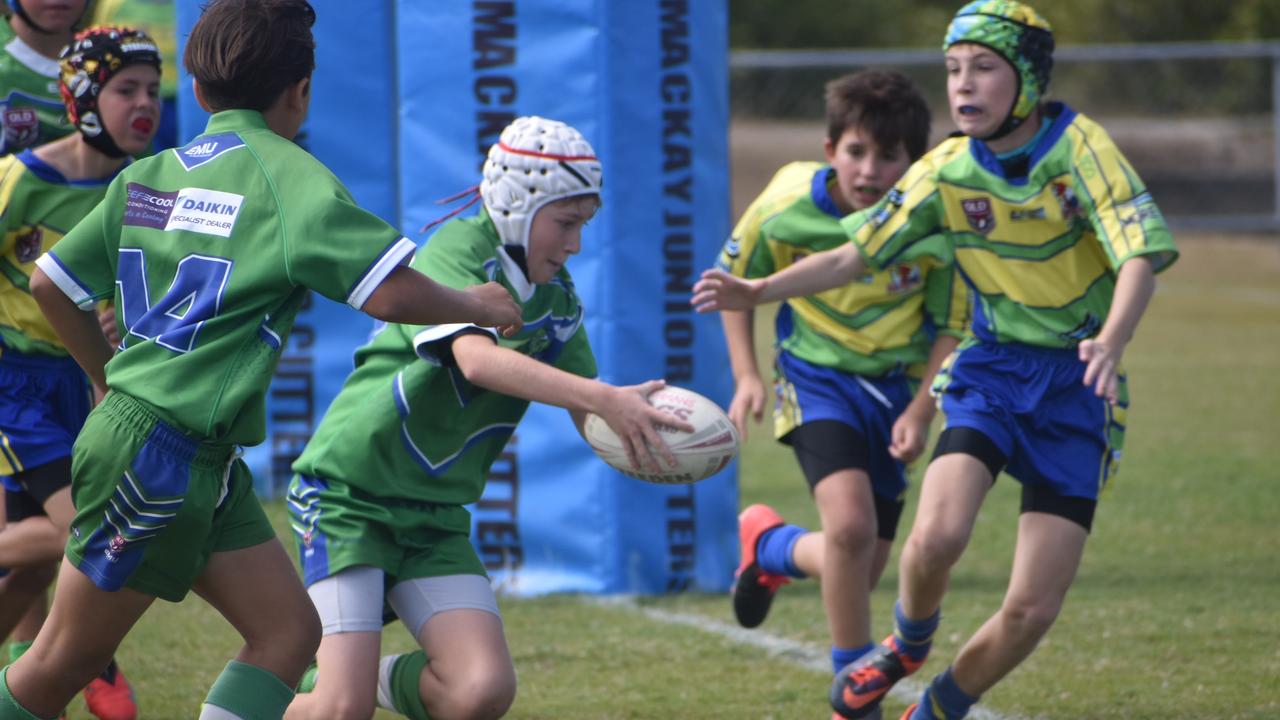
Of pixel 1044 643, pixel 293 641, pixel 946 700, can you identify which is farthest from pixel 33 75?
pixel 1044 643

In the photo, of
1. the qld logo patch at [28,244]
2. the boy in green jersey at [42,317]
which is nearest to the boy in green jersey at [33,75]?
the boy in green jersey at [42,317]

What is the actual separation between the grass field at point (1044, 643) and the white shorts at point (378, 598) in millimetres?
1148

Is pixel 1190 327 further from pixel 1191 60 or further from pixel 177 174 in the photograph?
pixel 177 174

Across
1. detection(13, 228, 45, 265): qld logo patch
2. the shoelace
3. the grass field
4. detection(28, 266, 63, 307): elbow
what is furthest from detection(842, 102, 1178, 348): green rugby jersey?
detection(13, 228, 45, 265): qld logo patch

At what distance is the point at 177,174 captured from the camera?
3.46 meters

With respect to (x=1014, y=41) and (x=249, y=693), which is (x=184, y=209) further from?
(x=1014, y=41)

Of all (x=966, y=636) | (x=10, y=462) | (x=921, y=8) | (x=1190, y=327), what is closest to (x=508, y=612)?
(x=966, y=636)

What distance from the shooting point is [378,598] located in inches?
158

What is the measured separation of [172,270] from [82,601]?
730 millimetres

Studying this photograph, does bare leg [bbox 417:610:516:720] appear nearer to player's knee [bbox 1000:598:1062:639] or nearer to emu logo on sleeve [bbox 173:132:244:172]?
emu logo on sleeve [bbox 173:132:244:172]

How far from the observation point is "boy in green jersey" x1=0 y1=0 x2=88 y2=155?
18.3 ft

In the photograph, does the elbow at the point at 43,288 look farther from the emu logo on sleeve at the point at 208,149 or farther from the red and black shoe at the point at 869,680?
the red and black shoe at the point at 869,680

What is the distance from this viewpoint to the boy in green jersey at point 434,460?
392cm

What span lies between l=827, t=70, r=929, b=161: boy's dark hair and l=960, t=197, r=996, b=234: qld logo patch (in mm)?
768
